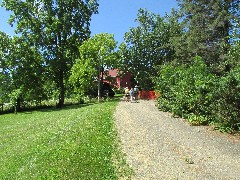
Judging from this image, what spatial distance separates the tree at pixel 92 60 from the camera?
1743 inches

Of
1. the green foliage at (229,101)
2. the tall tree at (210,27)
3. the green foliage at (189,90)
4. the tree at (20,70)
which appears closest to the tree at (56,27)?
the tree at (20,70)

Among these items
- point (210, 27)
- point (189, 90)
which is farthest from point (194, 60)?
point (210, 27)

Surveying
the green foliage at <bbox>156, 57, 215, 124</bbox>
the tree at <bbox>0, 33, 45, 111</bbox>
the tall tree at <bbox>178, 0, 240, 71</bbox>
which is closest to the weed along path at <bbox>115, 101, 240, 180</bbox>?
the green foliage at <bbox>156, 57, 215, 124</bbox>

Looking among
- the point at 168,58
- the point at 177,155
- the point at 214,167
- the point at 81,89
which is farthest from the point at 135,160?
the point at 168,58

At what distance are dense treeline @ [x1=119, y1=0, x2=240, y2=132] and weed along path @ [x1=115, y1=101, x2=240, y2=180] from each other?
1.41m

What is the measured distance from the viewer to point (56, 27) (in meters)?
47.0

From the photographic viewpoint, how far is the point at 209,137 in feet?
52.2

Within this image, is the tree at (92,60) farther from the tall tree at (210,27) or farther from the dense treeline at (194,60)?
the tall tree at (210,27)

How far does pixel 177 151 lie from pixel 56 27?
120 feet

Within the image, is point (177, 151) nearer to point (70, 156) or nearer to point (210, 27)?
point (70, 156)

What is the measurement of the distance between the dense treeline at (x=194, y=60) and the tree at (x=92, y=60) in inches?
270

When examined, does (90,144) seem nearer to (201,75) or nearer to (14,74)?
(201,75)

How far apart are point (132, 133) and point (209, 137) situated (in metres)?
3.38

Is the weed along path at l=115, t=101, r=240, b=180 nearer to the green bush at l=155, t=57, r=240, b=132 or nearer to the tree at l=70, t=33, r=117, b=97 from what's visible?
the green bush at l=155, t=57, r=240, b=132
